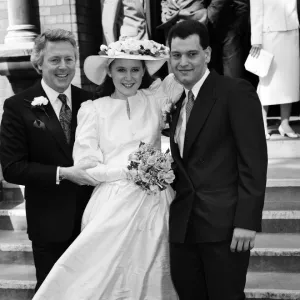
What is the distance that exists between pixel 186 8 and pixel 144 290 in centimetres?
382

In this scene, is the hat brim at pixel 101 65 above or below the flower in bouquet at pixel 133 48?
below

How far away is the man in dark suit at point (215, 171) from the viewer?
292 centimetres

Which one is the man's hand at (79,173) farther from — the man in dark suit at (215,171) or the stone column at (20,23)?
the stone column at (20,23)

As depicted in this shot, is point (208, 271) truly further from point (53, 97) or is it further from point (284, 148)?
point (284, 148)

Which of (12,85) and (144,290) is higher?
(12,85)

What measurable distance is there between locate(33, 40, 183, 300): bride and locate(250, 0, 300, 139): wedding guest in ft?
9.17

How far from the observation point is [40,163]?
333 centimetres

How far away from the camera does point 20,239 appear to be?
5.04 meters

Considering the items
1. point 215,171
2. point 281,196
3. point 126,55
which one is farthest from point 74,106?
Result: point 281,196

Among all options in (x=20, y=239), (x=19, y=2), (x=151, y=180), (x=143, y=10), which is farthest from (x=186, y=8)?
(x=151, y=180)

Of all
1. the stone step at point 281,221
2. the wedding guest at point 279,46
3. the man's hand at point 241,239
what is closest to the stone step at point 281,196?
the stone step at point 281,221

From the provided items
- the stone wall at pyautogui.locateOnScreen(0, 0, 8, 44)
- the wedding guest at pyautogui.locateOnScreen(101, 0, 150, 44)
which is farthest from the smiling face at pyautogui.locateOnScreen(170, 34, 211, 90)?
the stone wall at pyautogui.locateOnScreen(0, 0, 8, 44)

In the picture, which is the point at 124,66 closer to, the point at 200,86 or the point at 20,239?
the point at 200,86

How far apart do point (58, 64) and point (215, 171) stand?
1139 millimetres
